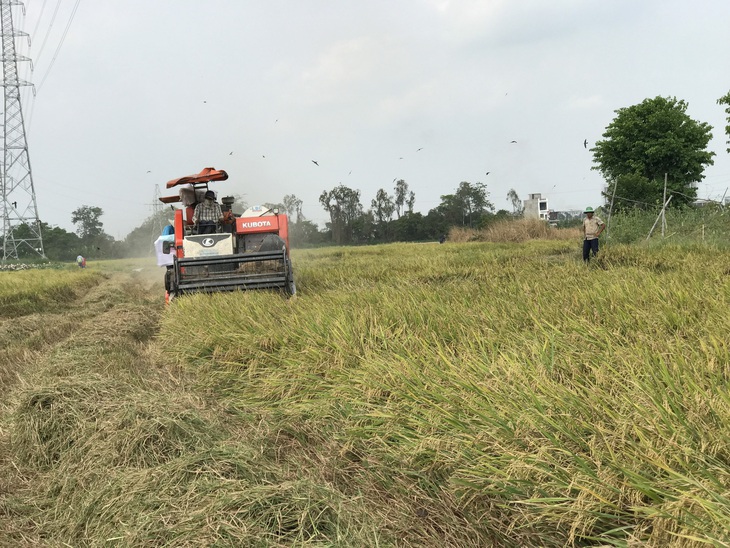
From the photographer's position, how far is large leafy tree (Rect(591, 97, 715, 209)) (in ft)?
103

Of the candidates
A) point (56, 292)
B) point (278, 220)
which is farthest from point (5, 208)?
point (278, 220)

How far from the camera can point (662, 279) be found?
17.3 feet

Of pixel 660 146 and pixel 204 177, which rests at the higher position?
pixel 660 146

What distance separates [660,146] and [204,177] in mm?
32822

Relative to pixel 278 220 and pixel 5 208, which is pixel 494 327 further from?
pixel 5 208

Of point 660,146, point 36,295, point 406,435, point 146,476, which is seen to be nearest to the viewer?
point 146,476

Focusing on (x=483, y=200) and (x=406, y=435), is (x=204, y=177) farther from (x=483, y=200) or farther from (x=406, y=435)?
(x=483, y=200)

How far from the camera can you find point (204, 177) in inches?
331

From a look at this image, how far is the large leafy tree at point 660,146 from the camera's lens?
3128cm

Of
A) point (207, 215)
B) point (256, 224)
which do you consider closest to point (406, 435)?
point (256, 224)

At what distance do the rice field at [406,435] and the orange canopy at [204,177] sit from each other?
467cm

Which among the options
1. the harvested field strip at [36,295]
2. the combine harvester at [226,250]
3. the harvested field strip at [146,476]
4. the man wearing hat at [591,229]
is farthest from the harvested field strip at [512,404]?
the harvested field strip at [36,295]

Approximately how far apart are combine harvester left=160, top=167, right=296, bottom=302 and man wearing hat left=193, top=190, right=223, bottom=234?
12cm

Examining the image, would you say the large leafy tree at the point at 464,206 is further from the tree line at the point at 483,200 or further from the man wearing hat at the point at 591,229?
the man wearing hat at the point at 591,229
